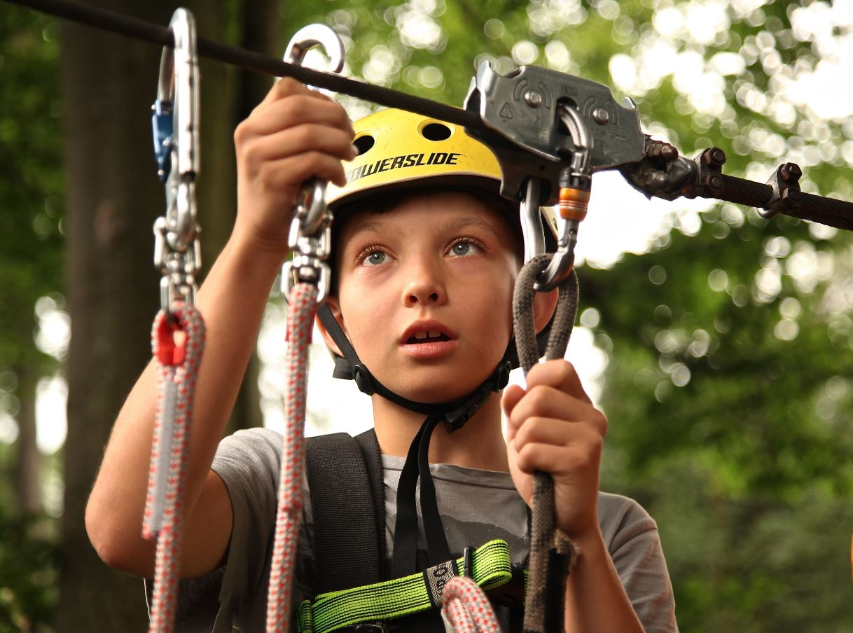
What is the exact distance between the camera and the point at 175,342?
5.31 ft

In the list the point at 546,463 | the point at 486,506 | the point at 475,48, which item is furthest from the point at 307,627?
the point at 475,48

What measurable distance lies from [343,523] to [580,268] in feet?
20.7

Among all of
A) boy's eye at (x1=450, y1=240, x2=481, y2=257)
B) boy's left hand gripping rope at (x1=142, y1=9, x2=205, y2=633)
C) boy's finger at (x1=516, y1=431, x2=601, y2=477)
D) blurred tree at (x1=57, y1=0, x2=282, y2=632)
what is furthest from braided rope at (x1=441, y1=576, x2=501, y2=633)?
blurred tree at (x1=57, y1=0, x2=282, y2=632)

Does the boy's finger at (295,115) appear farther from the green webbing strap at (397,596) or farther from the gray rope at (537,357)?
the green webbing strap at (397,596)

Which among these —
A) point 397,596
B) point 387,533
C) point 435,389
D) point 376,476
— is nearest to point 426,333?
point 435,389

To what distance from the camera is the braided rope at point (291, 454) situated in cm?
163

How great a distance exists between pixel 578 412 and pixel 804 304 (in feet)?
25.7

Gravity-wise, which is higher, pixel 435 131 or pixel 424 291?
pixel 435 131

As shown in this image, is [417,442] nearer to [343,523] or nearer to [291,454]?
[343,523]

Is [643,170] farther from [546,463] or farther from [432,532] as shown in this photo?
[432,532]

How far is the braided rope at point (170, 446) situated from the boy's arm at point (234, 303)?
309mm

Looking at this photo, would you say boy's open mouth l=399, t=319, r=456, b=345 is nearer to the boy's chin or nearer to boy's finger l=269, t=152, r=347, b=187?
the boy's chin

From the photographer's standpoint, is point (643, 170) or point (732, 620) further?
point (732, 620)

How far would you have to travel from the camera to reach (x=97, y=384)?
5496 mm
